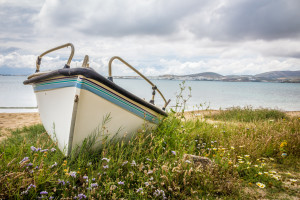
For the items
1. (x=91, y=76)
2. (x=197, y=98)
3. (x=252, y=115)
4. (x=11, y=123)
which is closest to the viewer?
(x=91, y=76)

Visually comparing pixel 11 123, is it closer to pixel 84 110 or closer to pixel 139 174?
pixel 84 110

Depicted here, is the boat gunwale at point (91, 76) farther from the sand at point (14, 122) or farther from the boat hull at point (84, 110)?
the sand at point (14, 122)

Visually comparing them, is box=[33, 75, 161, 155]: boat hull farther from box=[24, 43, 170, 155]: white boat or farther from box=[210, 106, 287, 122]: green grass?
box=[210, 106, 287, 122]: green grass

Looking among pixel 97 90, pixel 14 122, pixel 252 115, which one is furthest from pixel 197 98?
pixel 97 90

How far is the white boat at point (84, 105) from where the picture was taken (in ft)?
9.27

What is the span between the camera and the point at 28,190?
2.05 meters

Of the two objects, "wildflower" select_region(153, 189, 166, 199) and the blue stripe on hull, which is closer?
"wildflower" select_region(153, 189, 166, 199)

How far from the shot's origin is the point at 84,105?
290 cm

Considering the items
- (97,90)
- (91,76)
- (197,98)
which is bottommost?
(197,98)

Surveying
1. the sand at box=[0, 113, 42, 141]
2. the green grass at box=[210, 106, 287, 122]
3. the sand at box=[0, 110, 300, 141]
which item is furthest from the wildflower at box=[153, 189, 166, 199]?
the green grass at box=[210, 106, 287, 122]

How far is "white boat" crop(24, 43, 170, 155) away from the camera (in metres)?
2.83

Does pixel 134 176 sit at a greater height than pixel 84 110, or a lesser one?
lesser

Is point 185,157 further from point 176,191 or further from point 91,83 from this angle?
point 91,83

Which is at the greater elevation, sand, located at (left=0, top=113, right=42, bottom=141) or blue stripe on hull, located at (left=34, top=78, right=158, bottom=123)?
blue stripe on hull, located at (left=34, top=78, right=158, bottom=123)
